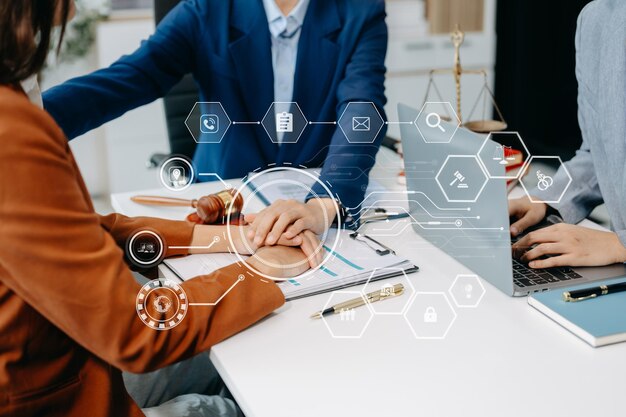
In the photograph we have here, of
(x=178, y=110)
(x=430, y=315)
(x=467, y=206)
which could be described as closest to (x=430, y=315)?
(x=430, y=315)

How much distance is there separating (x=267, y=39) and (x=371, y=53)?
0.27 meters

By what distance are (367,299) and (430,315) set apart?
8 centimetres

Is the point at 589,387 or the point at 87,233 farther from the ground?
the point at 87,233

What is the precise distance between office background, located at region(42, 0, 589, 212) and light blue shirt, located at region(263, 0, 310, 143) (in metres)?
0.54

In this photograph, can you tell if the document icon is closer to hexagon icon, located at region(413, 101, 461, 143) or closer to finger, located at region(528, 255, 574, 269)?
hexagon icon, located at region(413, 101, 461, 143)

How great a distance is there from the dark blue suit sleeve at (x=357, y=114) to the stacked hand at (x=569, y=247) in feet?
0.76

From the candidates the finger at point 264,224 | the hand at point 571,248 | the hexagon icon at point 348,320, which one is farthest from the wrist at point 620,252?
the finger at point 264,224

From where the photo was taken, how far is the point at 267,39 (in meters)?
0.86

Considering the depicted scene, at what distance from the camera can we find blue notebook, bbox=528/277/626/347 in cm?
68

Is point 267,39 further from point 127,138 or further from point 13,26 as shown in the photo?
point 127,138

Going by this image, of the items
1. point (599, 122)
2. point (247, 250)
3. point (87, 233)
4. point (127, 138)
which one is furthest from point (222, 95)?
point (127, 138)

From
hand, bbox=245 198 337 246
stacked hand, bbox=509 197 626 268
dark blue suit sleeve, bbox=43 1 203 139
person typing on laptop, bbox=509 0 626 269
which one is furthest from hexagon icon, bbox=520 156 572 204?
dark blue suit sleeve, bbox=43 1 203 139

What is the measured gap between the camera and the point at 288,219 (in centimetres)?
85

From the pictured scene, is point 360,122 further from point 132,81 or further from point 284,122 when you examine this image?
point 132,81
